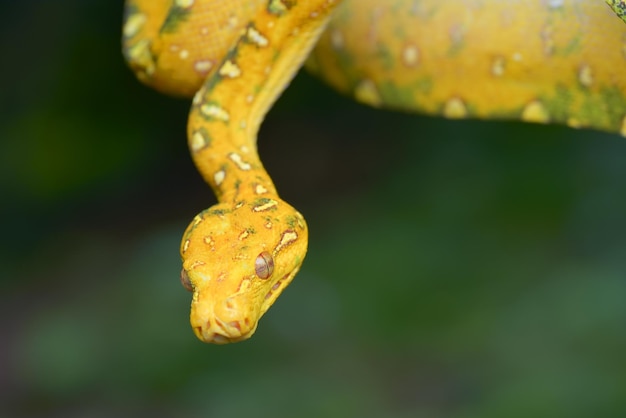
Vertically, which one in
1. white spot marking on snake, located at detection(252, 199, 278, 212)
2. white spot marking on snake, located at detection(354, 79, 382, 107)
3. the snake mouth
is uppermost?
white spot marking on snake, located at detection(354, 79, 382, 107)

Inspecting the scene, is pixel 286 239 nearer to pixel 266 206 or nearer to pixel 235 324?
pixel 266 206

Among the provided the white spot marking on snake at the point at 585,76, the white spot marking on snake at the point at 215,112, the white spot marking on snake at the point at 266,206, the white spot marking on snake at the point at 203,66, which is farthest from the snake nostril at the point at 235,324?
the white spot marking on snake at the point at 585,76

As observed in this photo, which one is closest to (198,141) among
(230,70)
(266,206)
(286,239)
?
(230,70)

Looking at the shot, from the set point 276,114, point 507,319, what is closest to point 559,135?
point 507,319

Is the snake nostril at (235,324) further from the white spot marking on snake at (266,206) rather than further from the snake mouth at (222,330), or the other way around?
the white spot marking on snake at (266,206)

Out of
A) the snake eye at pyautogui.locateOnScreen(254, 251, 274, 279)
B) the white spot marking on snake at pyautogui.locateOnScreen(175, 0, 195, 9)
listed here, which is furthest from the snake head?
the white spot marking on snake at pyautogui.locateOnScreen(175, 0, 195, 9)

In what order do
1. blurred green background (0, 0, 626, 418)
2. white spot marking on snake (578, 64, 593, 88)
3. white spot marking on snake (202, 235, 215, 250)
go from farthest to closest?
blurred green background (0, 0, 626, 418), white spot marking on snake (578, 64, 593, 88), white spot marking on snake (202, 235, 215, 250)

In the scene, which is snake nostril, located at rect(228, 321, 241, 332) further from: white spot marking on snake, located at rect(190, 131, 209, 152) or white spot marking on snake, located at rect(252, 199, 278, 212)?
white spot marking on snake, located at rect(190, 131, 209, 152)
